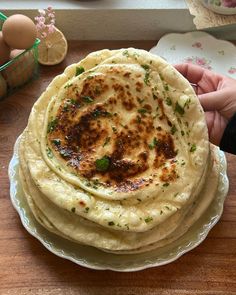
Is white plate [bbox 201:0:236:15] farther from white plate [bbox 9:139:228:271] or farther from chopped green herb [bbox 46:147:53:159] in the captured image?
chopped green herb [bbox 46:147:53:159]

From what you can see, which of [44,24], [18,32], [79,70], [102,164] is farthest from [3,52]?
[102,164]

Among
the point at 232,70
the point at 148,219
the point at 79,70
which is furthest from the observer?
the point at 232,70

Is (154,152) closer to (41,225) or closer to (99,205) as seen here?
(99,205)

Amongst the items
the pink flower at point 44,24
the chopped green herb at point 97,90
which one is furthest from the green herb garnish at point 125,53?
the pink flower at point 44,24

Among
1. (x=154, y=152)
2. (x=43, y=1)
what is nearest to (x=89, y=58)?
(x=154, y=152)

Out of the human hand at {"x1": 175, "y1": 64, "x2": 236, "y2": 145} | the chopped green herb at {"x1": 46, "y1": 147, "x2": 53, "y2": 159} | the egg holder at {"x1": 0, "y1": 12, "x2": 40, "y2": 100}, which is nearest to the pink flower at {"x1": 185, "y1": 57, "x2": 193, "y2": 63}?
the human hand at {"x1": 175, "y1": 64, "x2": 236, "y2": 145}

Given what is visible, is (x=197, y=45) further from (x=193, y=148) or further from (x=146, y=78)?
(x=193, y=148)

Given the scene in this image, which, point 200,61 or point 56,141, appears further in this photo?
point 200,61

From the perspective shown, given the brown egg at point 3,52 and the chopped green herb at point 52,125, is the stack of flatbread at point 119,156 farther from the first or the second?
the brown egg at point 3,52
